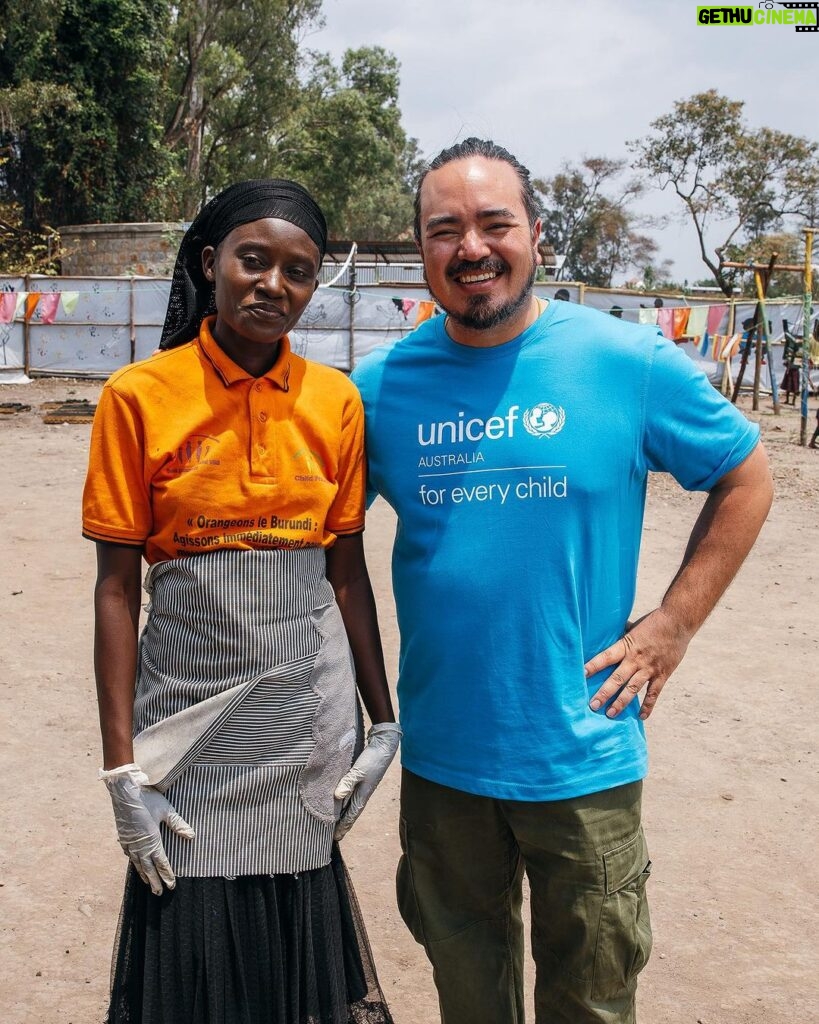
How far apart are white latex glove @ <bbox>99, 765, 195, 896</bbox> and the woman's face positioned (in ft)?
2.61

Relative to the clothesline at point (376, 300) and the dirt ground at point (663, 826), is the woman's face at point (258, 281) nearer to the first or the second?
the dirt ground at point (663, 826)

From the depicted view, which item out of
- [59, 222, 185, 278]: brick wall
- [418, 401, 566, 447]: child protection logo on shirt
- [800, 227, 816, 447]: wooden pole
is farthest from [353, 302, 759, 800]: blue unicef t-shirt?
[59, 222, 185, 278]: brick wall

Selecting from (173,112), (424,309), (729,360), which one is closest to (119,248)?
(424,309)

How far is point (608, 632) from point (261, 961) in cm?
91

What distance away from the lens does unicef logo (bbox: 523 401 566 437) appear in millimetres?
1986

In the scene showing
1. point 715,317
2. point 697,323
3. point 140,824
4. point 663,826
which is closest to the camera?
point 140,824

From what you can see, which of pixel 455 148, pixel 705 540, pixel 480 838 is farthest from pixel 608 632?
pixel 455 148

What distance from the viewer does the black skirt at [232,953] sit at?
180cm

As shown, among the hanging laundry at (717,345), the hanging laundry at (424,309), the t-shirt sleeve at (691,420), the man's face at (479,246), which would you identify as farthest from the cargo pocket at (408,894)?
the hanging laundry at (717,345)

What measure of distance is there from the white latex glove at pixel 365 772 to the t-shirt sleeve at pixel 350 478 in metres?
0.41

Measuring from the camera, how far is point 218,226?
1.92m

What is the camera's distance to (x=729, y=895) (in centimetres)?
327

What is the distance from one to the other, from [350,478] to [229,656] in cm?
42

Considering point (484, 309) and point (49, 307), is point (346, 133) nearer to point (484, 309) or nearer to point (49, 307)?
point (49, 307)
